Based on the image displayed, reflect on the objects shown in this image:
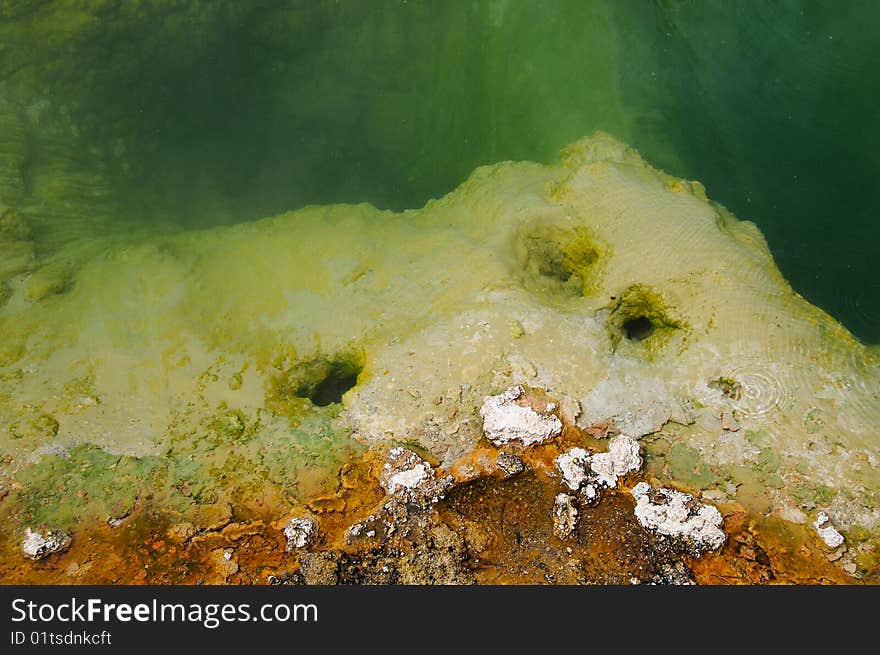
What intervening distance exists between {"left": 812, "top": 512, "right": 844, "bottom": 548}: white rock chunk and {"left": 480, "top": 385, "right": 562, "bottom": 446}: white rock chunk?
115 cm

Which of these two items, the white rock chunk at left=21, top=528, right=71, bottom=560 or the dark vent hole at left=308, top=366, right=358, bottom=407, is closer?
the white rock chunk at left=21, top=528, right=71, bottom=560

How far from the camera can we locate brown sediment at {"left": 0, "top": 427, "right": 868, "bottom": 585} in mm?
2641

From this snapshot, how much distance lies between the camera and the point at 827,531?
2.70m

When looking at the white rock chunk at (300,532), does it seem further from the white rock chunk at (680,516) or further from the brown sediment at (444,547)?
the white rock chunk at (680,516)

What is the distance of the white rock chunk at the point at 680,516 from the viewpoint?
271 centimetres

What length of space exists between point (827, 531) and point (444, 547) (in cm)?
163

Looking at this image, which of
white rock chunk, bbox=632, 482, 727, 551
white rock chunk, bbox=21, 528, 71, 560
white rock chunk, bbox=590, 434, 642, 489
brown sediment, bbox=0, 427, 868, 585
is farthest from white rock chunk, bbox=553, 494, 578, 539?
white rock chunk, bbox=21, 528, 71, 560

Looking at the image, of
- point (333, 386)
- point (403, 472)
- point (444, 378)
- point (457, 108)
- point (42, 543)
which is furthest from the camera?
point (457, 108)

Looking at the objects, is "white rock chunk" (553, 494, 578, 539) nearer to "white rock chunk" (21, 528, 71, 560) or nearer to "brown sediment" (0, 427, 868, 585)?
"brown sediment" (0, 427, 868, 585)

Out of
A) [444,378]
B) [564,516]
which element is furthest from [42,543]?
[564,516]

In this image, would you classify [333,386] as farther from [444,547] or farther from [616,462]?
[616,462]

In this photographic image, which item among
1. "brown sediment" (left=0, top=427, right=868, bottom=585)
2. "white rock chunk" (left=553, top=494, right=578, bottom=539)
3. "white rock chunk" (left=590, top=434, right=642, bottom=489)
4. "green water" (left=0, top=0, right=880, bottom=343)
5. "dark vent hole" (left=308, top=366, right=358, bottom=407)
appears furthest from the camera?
"green water" (left=0, top=0, right=880, bottom=343)

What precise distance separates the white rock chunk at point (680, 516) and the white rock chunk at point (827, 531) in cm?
41

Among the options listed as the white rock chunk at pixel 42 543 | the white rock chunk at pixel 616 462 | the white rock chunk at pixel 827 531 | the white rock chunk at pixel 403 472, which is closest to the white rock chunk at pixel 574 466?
the white rock chunk at pixel 616 462
